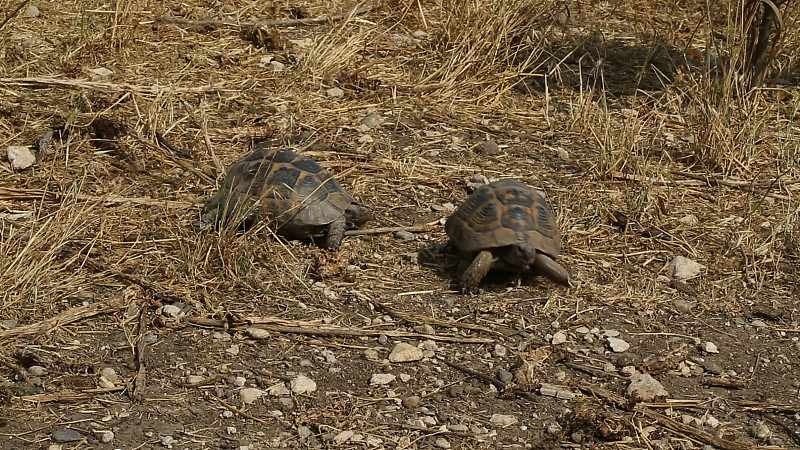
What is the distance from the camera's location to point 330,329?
14.7ft

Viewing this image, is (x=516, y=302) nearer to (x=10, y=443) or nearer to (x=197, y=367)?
(x=197, y=367)

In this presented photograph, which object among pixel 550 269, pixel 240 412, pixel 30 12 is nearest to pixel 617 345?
pixel 550 269

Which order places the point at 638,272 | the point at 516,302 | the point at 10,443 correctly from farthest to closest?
the point at 638,272, the point at 516,302, the point at 10,443

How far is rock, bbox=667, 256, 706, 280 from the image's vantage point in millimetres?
5184

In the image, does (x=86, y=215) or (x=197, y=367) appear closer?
(x=197, y=367)

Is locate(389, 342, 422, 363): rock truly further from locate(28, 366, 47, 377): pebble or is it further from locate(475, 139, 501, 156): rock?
locate(475, 139, 501, 156): rock

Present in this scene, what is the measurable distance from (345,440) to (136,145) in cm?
278

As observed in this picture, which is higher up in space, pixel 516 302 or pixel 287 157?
pixel 287 157

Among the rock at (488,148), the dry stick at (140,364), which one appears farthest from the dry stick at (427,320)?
the rock at (488,148)

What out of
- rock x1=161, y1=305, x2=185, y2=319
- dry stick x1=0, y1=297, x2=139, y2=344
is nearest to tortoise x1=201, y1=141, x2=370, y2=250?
rock x1=161, y1=305, x2=185, y2=319

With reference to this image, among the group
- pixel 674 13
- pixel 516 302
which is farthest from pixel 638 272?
pixel 674 13

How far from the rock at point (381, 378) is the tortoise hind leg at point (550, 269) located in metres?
1.01

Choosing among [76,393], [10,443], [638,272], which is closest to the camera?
[10,443]

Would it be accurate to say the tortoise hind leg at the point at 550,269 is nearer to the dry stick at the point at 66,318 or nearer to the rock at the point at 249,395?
the rock at the point at 249,395
